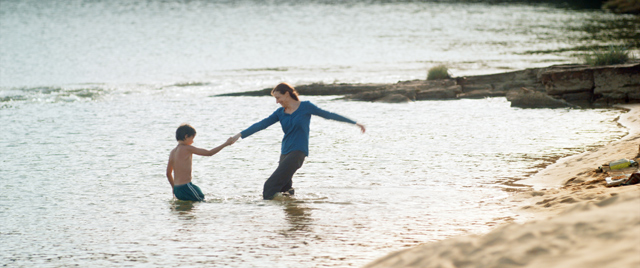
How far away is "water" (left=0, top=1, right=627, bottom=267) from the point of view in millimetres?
7172

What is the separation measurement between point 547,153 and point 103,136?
30.5 feet

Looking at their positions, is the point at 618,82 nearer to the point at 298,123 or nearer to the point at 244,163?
the point at 244,163

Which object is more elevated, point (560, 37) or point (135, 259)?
point (560, 37)

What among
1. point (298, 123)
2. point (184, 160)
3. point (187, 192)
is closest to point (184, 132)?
point (184, 160)

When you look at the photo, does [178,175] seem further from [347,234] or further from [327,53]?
[327,53]

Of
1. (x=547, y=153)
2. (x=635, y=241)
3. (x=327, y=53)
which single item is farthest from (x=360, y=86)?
(x=327, y=53)

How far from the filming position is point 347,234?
729cm

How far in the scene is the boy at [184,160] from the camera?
344 inches

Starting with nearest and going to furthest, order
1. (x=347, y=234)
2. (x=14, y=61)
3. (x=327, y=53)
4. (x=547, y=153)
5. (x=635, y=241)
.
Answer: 1. (x=635, y=241)
2. (x=347, y=234)
3. (x=547, y=153)
4. (x=14, y=61)
5. (x=327, y=53)

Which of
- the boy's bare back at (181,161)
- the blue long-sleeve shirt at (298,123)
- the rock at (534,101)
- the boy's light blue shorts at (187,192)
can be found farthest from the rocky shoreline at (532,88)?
the boy's bare back at (181,161)

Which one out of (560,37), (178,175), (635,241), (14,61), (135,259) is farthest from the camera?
(560,37)

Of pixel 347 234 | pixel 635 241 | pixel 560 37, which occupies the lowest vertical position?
pixel 347 234

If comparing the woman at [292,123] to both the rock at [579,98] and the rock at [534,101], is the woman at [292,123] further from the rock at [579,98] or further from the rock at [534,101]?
the rock at [579,98]

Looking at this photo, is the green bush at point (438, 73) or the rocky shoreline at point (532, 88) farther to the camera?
the green bush at point (438, 73)
